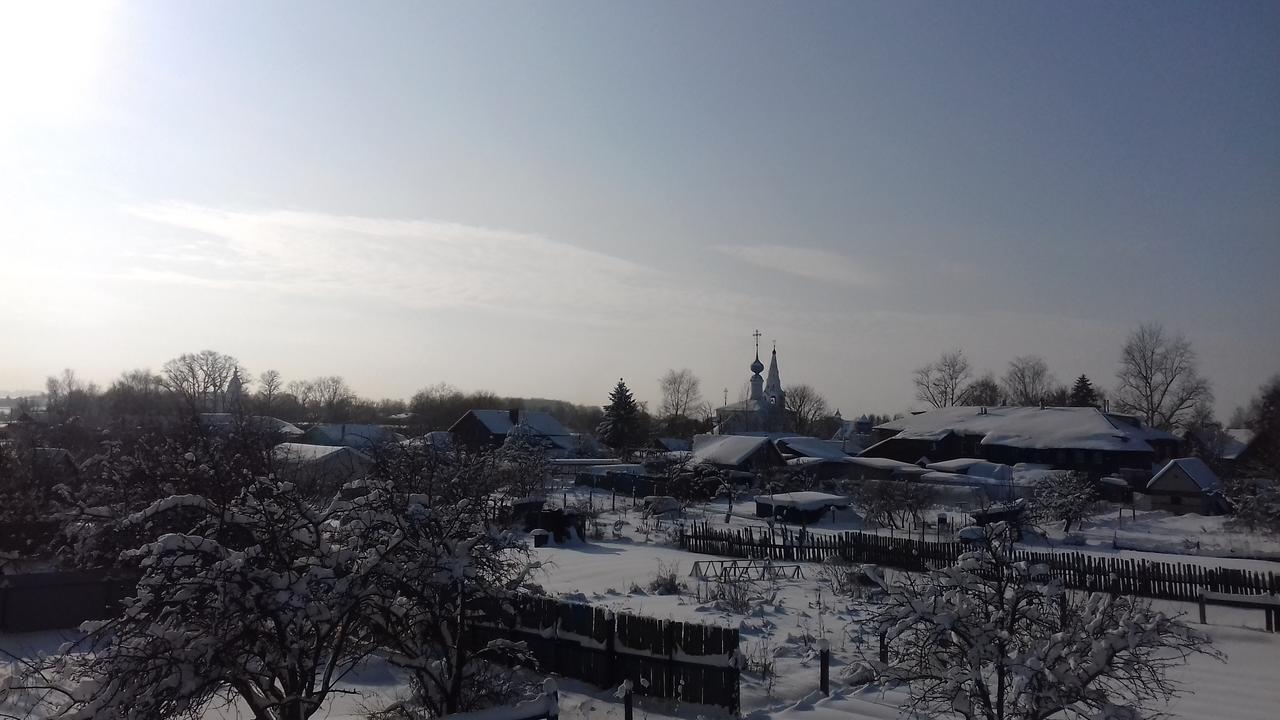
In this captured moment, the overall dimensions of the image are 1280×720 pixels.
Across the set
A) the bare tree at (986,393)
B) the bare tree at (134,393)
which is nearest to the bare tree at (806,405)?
the bare tree at (986,393)

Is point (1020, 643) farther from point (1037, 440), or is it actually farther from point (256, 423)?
point (1037, 440)

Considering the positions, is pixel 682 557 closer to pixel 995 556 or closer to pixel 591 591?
pixel 591 591

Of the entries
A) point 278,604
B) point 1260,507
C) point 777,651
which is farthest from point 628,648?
point 1260,507

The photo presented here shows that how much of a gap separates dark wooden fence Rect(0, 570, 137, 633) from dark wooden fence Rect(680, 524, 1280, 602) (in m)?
17.8

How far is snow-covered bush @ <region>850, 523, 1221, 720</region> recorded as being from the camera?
7.03 metres

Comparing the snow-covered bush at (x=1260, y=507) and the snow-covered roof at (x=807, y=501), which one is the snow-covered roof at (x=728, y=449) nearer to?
the snow-covered roof at (x=807, y=501)

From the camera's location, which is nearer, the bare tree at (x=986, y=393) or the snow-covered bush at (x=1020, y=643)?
the snow-covered bush at (x=1020, y=643)

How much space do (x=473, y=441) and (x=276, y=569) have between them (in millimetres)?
61827

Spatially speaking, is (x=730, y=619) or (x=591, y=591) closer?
(x=730, y=619)

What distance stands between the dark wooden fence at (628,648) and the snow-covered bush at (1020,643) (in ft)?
13.2

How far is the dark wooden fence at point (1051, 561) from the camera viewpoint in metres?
20.8

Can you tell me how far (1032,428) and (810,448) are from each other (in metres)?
15.2

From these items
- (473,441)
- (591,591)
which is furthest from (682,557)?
(473,441)

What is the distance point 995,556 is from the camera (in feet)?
26.9
